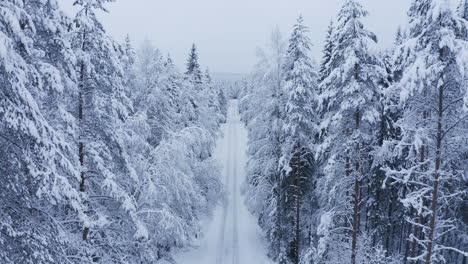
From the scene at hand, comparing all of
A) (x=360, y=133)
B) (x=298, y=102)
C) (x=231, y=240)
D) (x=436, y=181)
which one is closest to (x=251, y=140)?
(x=298, y=102)

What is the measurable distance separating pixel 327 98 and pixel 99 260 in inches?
431

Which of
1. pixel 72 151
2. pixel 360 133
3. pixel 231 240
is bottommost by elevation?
pixel 231 240

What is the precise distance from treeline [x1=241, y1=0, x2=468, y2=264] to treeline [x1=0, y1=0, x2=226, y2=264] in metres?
5.99

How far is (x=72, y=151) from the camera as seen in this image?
8.48 m

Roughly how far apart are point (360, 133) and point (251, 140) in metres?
12.6

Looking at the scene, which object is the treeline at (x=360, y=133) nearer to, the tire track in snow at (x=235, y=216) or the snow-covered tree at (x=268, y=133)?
the snow-covered tree at (x=268, y=133)

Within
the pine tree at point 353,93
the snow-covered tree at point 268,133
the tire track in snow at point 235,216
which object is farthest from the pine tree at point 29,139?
the tire track in snow at point 235,216

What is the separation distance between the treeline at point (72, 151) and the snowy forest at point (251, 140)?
0.05 m

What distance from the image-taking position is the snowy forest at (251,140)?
772 centimetres

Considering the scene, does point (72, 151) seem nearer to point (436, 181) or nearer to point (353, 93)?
point (436, 181)

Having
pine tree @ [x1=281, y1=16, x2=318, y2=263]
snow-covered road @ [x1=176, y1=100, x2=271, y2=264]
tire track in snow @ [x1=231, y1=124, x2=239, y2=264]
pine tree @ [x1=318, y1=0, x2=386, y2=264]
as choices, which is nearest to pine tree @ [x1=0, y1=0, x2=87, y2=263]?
pine tree @ [x1=318, y1=0, x2=386, y2=264]

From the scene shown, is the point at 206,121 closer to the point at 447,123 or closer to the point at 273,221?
the point at 273,221

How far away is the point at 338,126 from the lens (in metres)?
15.1

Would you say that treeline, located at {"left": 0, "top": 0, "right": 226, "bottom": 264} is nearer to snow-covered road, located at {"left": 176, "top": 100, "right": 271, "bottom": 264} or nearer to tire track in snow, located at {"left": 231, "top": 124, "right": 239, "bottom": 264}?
snow-covered road, located at {"left": 176, "top": 100, "right": 271, "bottom": 264}
